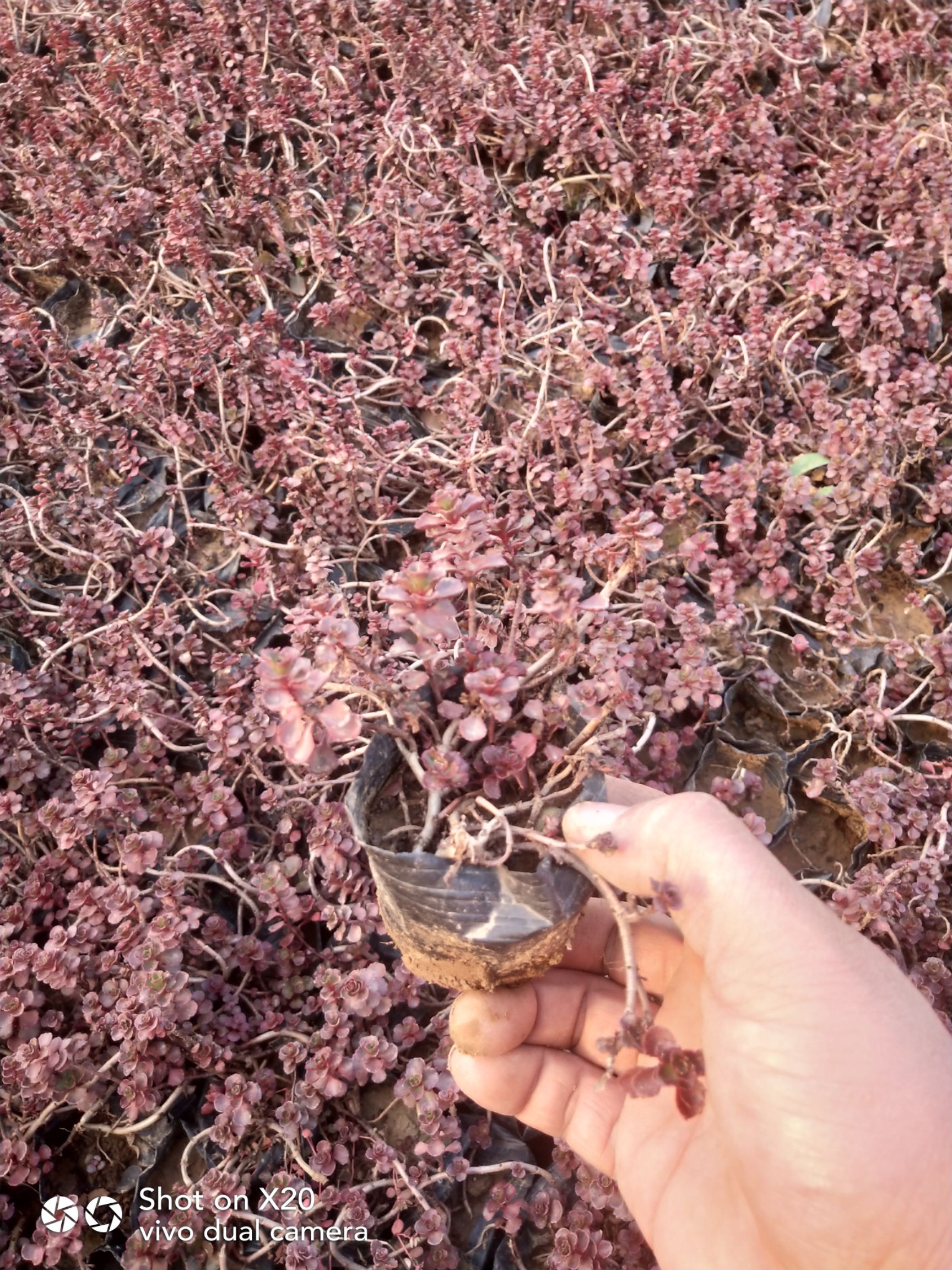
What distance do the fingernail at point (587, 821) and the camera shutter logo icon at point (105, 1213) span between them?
120 centimetres

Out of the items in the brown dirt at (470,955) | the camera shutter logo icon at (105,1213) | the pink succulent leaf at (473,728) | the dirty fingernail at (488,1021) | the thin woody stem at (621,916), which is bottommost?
the camera shutter logo icon at (105,1213)

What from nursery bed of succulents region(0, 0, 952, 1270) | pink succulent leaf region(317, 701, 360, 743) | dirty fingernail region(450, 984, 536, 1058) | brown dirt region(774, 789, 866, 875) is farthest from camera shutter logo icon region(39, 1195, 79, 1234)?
brown dirt region(774, 789, 866, 875)

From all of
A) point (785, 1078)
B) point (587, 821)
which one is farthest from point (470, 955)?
point (785, 1078)

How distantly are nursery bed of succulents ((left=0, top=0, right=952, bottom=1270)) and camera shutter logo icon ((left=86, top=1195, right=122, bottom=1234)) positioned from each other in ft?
0.10

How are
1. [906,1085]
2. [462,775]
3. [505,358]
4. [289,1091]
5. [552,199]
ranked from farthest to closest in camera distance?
[552,199], [505,358], [289,1091], [462,775], [906,1085]

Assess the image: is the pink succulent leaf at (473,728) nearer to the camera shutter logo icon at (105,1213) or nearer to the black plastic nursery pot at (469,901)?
the black plastic nursery pot at (469,901)

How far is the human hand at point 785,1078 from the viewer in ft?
3.15

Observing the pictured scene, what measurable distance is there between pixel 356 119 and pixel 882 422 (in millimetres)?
2113

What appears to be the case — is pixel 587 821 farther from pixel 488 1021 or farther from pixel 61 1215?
pixel 61 1215

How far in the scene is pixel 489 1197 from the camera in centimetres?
149

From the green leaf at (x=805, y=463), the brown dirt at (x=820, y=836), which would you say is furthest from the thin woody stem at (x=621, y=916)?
the green leaf at (x=805, y=463)

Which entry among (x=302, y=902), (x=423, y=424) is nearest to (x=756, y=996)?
(x=302, y=902)

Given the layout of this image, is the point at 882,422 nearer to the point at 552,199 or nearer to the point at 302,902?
the point at 552,199

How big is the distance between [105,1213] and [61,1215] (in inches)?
4.5
